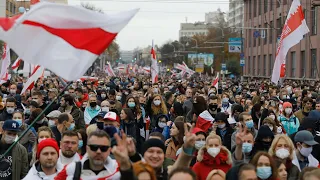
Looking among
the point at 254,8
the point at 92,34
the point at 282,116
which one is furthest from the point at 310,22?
the point at 92,34

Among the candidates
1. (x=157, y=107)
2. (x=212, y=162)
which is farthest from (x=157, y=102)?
(x=212, y=162)

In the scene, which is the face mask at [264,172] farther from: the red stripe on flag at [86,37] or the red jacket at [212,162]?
the red stripe on flag at [86,37]

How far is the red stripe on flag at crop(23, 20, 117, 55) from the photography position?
6.32 m

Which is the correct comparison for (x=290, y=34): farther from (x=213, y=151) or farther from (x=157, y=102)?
(x=213, y=151)

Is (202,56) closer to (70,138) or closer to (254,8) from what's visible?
(254,8)

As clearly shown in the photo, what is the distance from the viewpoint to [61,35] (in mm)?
6383

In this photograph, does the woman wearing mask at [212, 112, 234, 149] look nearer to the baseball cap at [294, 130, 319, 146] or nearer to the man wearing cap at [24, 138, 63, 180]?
the baseball cap at [294, 130, 319, 146]

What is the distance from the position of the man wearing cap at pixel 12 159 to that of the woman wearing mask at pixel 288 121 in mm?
5599

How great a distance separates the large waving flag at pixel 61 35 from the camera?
20.1ft

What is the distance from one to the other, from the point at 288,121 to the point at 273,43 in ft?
143

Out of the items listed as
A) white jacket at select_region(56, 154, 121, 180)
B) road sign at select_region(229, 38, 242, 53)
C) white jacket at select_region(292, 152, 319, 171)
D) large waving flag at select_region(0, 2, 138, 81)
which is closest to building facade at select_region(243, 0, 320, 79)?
road sign at select_region(229, 38, 242, 53)

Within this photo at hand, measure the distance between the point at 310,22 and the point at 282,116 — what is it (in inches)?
1263

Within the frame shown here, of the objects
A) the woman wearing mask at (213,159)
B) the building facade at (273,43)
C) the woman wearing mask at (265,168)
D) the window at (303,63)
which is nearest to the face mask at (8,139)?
the woman wearing mask at (213,159)

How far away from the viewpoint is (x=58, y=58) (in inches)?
242
